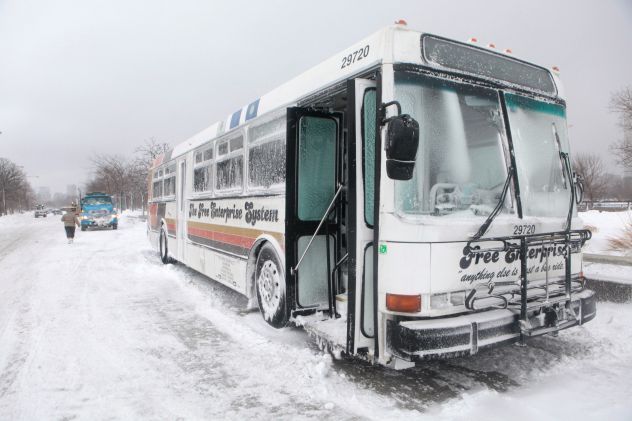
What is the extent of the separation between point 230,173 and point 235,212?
2.15ft

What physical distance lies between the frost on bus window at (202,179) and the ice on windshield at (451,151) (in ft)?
16.5

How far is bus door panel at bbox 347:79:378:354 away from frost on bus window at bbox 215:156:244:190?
2927 millimetres

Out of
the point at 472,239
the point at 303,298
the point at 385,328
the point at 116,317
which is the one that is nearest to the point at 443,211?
the point at 472,239

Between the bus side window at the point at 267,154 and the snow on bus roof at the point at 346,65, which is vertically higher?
the snow on bus roof at the point at 346,65

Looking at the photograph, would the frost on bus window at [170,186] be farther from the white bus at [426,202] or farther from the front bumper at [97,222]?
the front bumper at [97,222]

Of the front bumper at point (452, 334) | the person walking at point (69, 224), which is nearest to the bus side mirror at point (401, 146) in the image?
the front bumper at point (452, 334)

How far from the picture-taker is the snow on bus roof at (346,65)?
3.87 meters

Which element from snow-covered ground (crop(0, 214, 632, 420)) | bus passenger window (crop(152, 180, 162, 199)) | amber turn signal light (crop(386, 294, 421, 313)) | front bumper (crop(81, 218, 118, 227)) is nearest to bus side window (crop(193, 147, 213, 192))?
snow-covered ground (crop(0, 214, 632, 420))

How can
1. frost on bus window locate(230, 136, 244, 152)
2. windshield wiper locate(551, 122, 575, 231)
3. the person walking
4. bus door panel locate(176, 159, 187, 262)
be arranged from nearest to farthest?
windshield wiper locate(551, 122, 575, 231), frost on bus window locate(230, 136, 244, 152), bus door panel locate(176, 159, 187, 262), the person walking

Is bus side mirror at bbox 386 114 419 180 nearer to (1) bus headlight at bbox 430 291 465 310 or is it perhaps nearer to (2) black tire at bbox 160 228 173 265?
(1) bus headlight at bbox 430 291 465 310

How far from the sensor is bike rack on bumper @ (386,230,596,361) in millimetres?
3568

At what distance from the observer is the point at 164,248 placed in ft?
39.2

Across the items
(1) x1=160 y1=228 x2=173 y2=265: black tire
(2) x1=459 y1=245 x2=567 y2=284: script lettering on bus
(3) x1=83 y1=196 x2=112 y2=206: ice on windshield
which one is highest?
(3) x1=83 y1=196 x2=112 y2=206: ice on windshield

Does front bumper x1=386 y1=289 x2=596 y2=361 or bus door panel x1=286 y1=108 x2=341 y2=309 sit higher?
bus door panel x1=286 y1=108 x2=341 y2=309
